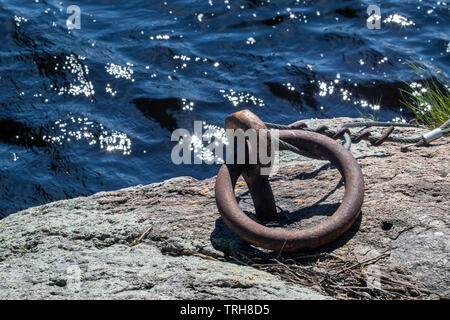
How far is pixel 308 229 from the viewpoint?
2766mm

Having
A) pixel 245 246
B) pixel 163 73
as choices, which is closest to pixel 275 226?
pixel 245 246

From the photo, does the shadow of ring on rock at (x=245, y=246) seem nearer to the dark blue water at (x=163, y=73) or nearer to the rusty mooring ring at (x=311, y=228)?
the rusty mooring ring at (x=311, y=228)

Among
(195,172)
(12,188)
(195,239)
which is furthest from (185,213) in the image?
(12,188)

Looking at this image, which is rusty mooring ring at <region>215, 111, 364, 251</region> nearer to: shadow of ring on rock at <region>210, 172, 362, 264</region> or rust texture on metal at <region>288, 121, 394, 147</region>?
shadow of ring on rock at <region>210, 172, 362, 264</region>

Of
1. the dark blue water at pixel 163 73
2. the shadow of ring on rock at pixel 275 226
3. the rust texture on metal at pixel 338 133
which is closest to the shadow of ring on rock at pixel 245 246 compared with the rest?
the shadow of ring on rock at pixel 275 226

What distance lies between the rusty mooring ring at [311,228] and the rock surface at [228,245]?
11 centimetres

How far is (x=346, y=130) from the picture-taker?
367 cm

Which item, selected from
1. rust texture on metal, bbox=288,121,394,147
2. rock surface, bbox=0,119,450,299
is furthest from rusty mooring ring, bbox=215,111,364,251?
rust texture on metal, bbox=288,121,394,147

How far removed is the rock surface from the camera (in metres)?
2.57

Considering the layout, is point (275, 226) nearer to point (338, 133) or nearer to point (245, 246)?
point (245, 246)

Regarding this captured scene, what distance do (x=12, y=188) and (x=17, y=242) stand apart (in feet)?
8.23

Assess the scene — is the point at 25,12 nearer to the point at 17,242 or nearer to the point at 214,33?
the point at 214,33

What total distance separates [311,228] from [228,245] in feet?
1.57

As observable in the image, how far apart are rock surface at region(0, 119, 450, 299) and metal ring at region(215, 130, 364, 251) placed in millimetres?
108
